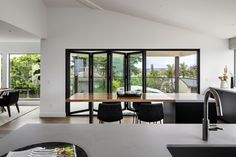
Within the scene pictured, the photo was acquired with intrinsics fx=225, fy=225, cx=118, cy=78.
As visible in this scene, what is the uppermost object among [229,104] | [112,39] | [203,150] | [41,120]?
[112,39]

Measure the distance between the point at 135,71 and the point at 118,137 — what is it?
5841 mm

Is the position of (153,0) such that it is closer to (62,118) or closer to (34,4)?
(34,4)

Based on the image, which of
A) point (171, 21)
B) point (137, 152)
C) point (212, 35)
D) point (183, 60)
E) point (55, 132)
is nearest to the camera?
point (137, 152)

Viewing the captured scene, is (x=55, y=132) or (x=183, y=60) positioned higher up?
(x=183, y=60)

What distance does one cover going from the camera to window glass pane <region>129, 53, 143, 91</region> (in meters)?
7.26

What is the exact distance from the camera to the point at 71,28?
7062mm

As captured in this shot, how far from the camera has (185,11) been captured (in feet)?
17.0

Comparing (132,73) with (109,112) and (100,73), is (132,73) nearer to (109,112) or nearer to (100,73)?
(100,73)

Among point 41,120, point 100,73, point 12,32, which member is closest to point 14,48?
point 12,32

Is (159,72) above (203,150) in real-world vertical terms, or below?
above

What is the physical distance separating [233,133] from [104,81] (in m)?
5.82

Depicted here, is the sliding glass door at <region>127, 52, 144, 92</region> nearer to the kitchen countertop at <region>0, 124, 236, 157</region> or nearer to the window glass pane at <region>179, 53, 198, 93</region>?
the window glass pane at <region>179, 53, 198, 93</region>

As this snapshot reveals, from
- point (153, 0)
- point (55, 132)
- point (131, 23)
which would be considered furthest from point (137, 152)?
point (131, 23)

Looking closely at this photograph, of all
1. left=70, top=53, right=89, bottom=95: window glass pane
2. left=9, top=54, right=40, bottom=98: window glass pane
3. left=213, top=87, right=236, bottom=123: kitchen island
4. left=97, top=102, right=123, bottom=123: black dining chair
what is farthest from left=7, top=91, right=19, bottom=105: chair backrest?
left=213, top=87, right=236, bottom=123: kitchen island
